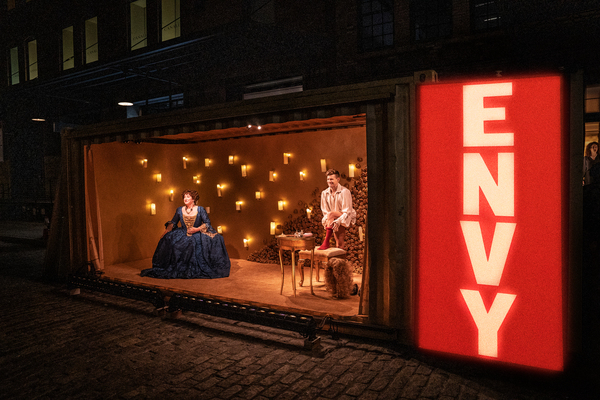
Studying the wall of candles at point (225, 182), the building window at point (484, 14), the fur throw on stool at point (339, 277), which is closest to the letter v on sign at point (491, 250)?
the fur throw on stool at point (339, 277)

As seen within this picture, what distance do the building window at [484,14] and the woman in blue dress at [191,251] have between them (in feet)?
27.2

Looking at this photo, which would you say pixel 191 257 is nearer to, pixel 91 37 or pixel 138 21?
pixel 138 21

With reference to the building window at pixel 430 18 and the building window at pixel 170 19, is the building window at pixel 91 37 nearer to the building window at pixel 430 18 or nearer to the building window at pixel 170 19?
the building window at pixel 170 19

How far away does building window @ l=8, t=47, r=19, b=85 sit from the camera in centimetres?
2311

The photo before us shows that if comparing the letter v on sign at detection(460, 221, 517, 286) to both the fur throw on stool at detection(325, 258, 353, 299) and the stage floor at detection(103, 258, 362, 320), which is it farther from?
the fur throw on stool at detection(325, 258, 353, 299)

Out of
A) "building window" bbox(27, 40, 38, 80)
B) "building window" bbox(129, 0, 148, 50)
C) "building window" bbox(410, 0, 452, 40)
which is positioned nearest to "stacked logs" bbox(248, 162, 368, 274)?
"building window" bbox(410, 0, 452, 40)

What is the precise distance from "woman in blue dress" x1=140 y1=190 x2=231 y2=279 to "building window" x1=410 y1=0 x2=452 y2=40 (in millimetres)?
7664

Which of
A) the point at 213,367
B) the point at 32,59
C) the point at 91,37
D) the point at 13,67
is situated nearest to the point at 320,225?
the point at 213,367

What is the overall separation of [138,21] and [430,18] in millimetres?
12024

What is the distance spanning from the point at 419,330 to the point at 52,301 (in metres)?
5.97

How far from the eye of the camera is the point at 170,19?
16.1 meters

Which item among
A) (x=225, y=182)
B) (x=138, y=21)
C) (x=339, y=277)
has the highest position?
(x=138, y=21)

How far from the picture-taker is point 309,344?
4691 mm

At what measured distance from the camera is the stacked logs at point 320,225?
8.14m
